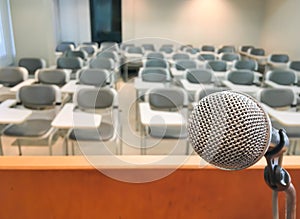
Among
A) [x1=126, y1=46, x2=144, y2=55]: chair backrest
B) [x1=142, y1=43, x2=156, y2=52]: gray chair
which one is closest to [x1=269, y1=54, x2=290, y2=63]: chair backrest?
[x1=142, y1=43, x2=156, y2=52]: gray chair

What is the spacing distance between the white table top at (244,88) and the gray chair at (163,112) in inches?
35.0

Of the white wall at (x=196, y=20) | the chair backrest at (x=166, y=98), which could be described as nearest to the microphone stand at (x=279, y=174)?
the chair backrest at (x=166, y=98)

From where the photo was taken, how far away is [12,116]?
2580mm

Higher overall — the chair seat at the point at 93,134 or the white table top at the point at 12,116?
the white table top at the point at 12,116

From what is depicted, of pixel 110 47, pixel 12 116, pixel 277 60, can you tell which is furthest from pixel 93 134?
pixel 277 60

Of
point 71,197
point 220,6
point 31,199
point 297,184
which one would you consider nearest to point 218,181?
point 297,184

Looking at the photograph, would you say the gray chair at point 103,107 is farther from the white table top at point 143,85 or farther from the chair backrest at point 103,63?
the chair backrest at point 103,63

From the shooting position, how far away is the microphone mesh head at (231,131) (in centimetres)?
56

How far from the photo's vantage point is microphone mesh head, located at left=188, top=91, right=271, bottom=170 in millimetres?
560

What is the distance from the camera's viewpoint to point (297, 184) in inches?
49.6

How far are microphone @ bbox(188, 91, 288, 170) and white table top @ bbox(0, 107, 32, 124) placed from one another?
2265 mm

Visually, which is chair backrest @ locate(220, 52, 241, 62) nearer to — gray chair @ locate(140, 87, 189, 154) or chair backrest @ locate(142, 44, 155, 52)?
chair backrest @ locate(142, 44, 155, 52)

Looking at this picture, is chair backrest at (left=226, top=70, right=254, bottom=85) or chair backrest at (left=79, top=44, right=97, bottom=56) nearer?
chair backrest at (left=226, top=70, right=254, bottom=85)

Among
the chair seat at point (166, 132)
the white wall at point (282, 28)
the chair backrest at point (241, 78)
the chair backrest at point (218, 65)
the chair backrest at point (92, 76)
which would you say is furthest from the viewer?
the white wall at point (282, 28)
